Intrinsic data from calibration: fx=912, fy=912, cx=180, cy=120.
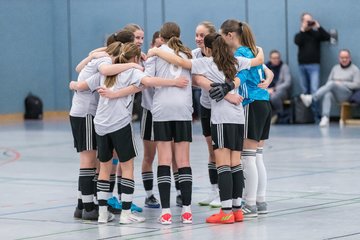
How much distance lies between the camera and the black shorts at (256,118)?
8508mm

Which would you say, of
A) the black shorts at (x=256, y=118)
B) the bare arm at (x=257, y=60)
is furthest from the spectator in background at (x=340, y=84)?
the bare arm at (x=257, y=60)

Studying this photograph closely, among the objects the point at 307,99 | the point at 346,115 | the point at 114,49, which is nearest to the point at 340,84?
the point at 346,115

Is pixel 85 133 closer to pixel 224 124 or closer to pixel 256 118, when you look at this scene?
pixel 224 124

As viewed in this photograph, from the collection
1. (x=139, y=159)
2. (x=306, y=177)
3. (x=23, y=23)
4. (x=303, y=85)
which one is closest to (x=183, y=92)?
(x=306, y=177)

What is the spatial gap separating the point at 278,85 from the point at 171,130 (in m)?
13.1

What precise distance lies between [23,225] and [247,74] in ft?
8.16

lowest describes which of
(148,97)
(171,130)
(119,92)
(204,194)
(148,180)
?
(204,194)

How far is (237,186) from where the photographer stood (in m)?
8.27

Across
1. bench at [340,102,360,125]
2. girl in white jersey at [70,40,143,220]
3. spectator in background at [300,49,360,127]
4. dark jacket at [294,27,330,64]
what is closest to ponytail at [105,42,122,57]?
girl in white jersey at [70,40,143,220]

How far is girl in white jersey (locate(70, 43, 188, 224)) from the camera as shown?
324 inches

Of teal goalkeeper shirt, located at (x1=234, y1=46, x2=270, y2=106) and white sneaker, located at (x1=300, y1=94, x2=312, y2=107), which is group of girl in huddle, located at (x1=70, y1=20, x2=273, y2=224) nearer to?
teal goalkeeper shirt, located at (x1=234, y1=46, x2=270, y2=106)

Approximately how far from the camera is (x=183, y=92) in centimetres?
834

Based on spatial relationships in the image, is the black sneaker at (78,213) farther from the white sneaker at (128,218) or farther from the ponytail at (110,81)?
the ponytail at (110,81)

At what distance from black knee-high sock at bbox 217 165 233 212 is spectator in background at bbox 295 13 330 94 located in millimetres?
13098
